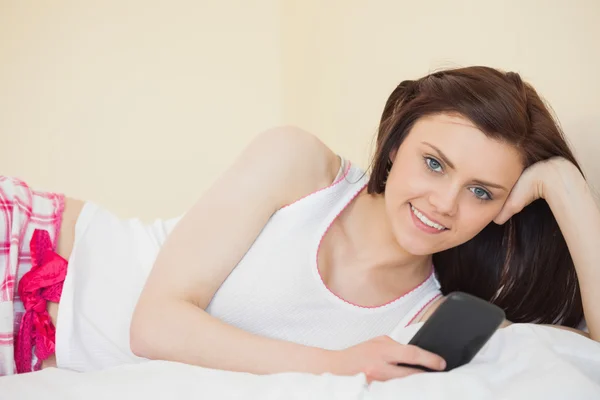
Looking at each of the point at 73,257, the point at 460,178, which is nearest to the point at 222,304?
the point at 73,257

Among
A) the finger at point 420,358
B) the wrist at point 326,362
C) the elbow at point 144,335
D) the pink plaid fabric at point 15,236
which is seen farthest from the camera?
the pink plaid fabric at point 15,236

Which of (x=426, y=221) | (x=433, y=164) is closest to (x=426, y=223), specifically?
(x=426, y=221)

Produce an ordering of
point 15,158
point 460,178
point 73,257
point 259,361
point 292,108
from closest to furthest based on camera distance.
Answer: point 259,361
point 460,178
point 73,257
point 15,158
point 292,108

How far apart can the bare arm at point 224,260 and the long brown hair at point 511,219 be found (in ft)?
0.61

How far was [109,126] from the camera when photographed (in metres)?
2.63

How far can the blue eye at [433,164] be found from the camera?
4.10 ft

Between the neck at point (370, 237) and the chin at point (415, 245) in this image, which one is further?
the neck at point (370, 237)

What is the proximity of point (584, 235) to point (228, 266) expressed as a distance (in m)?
0.67

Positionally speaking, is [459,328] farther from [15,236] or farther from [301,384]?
[15,236]

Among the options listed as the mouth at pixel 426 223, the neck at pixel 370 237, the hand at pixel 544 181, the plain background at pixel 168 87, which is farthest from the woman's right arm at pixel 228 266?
the plain background at pixel 168 87

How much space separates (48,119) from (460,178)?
189 cm

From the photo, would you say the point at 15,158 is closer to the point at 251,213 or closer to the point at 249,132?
the point at 249,132

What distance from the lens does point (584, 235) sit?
49.1 inches

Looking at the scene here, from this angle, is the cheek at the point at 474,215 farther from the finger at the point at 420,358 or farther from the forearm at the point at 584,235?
the finger at the point at 420,358
